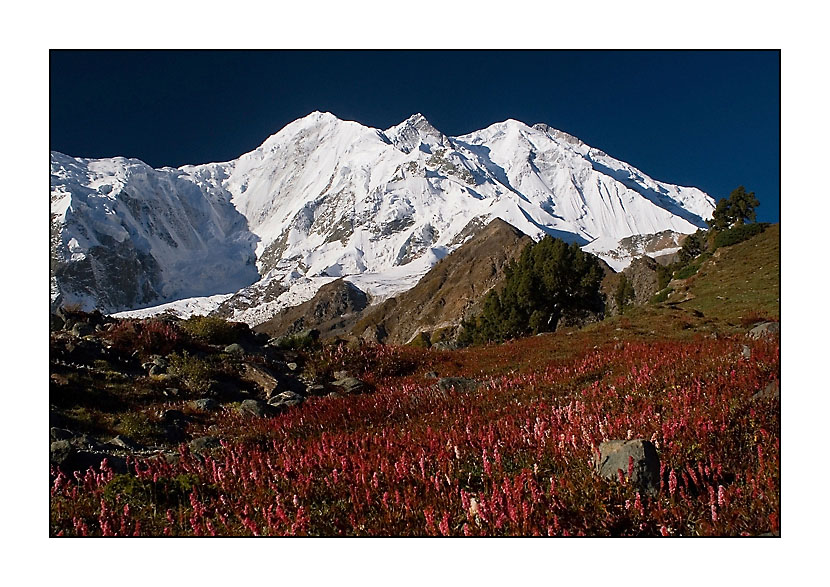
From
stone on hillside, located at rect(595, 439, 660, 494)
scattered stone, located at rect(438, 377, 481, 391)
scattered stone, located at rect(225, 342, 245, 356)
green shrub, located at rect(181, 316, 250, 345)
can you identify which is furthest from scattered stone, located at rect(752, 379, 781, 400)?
green shrub, located at rect(181, 316, 250, 345)

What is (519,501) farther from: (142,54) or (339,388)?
(339,388)

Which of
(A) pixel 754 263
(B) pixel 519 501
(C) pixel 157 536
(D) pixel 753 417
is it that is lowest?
(C) pixel 157 536

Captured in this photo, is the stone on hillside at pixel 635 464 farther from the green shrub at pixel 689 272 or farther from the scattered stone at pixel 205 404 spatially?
the green shrub at pixel 689 272

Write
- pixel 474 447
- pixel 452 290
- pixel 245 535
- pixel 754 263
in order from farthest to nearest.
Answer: pixel 452 290 → pixel 754 263 → pixel 474 447 → pixel 245 535

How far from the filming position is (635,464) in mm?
4387

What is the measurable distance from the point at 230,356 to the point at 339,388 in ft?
13.4

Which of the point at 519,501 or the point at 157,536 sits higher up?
the point at 519,501

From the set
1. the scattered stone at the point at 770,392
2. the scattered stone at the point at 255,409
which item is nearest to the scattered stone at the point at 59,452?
the scattered stone at the point at 255,409

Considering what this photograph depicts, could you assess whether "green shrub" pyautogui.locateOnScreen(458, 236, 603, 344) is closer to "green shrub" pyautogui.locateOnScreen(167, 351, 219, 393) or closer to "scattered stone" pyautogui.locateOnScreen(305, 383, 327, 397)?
→ "scattered stone" pyautogui.locateOnScreen(305, 383, 327, 397)

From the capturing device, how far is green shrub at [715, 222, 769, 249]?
132 ft

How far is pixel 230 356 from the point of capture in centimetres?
1562

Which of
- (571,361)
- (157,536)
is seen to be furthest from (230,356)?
(157,536)

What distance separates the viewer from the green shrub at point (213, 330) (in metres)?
17.7

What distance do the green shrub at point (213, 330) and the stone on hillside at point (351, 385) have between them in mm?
5812
